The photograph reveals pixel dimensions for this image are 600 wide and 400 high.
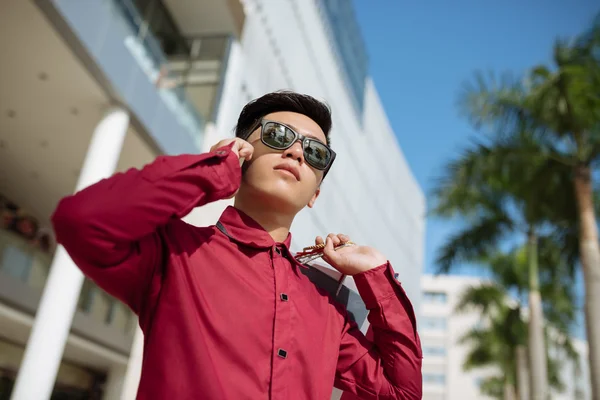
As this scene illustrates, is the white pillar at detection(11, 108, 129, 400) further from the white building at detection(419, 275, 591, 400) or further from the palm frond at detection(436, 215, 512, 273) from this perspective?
the white building at detection(419, 275, 591, 400)

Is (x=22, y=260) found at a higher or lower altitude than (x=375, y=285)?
higher

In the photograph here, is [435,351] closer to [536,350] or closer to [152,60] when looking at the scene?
[536,350]

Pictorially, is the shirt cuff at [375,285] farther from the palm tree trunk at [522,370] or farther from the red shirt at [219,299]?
the palm tree trunk at [522,370]

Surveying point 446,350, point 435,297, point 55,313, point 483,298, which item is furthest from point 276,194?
point 435,297

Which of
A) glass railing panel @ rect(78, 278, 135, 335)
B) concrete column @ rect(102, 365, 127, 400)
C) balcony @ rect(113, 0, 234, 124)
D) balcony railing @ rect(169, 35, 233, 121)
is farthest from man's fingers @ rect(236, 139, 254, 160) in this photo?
concrete column @ rect(102, 365, 127, 400)

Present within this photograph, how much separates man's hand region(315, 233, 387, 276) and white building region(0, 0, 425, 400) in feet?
3.37

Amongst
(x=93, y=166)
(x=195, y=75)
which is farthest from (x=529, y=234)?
(x=93, y=166)

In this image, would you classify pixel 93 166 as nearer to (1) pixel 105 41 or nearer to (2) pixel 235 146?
(1) pixel 105 41

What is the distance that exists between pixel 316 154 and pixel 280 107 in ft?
0.83

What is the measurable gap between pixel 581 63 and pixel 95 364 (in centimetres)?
1480

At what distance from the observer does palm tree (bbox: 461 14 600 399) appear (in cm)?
742

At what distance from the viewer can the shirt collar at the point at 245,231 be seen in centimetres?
138

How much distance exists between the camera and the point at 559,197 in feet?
28.5

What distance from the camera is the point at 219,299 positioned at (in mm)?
1235
